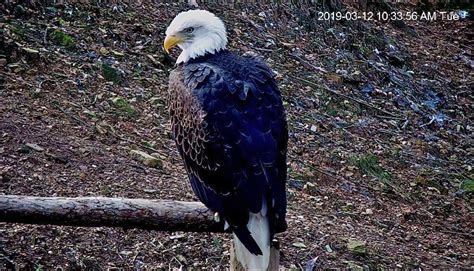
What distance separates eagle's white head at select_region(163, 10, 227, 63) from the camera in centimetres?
425

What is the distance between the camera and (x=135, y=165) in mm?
5352

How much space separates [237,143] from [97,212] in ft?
2.39

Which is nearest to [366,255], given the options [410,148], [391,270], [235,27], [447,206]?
[391,270]

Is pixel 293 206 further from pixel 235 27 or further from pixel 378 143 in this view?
pixel 235 27

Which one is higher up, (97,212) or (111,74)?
(97,212)

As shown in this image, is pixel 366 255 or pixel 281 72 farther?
pixel 281 72

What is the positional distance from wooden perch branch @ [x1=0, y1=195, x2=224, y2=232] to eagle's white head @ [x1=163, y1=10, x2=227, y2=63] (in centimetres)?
123

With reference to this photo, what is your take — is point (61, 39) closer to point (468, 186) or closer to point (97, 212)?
point (97, 212)

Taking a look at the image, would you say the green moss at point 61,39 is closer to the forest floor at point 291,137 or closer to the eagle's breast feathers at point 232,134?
the forest floor at point 291,137

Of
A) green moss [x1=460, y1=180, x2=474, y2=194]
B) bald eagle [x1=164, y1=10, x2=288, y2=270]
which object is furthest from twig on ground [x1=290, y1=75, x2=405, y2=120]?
bald eagle [x1=164, y1=10, x2=288, y2=270]

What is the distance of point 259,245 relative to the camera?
10.3 feet

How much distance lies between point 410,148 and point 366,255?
256 cm

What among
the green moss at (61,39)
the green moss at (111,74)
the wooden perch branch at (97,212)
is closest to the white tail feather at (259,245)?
the wooden perch branch at (97,212)
